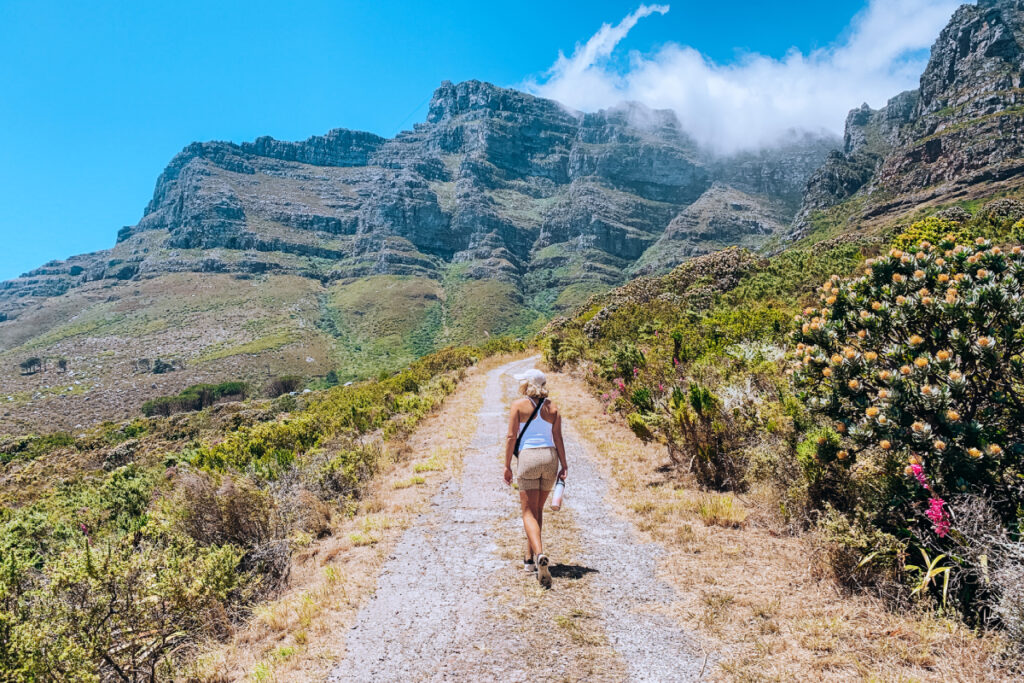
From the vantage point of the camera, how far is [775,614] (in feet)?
12.0

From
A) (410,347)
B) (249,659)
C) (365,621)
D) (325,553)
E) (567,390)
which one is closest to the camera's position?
(249,659)

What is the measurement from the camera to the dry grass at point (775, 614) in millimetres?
2899

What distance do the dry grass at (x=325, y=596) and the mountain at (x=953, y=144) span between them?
84.2 metres

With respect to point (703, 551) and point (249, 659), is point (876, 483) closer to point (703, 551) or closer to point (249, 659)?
point (703, 551)

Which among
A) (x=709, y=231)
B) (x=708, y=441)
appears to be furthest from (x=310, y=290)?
(x=708, y=441)

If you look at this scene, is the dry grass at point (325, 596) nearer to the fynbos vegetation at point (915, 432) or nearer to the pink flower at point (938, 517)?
the fynbos vegetation at point (915, 432)

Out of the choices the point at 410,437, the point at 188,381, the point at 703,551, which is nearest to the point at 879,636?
the point at 703,551

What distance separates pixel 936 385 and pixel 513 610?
3.42m

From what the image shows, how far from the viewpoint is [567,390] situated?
16.0 metres

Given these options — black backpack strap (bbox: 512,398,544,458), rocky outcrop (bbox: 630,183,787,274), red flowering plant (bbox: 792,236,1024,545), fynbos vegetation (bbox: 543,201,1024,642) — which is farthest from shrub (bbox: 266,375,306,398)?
rocky outcrop (bbox: 630,183,787,274)

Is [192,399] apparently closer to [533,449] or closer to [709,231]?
[533,449]

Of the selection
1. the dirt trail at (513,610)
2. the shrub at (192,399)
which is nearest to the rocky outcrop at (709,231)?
the shrub at (192,399)

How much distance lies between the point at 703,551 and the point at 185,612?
14.8 feet

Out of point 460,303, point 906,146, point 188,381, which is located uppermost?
point 906,146
